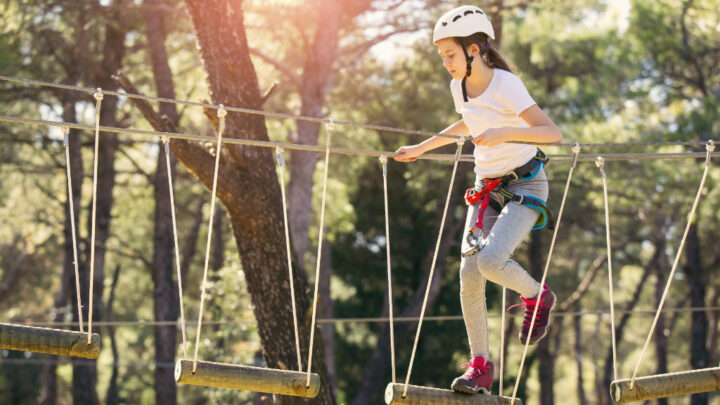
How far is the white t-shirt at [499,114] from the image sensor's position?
3.04 meters

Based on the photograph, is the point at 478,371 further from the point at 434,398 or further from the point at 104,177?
the point at 104,177

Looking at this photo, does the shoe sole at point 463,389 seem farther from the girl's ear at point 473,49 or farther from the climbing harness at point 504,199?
the girl's ear at point 473,49

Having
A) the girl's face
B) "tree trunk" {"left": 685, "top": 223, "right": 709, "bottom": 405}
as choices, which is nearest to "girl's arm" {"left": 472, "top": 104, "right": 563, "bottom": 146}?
the girl's face

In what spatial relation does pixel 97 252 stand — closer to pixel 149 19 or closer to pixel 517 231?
pixel 149 19

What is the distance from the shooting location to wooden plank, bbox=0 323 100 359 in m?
2.96

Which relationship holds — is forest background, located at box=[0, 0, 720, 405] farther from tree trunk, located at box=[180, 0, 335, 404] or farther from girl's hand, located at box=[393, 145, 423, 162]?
girl's hand, located at box=[393, 145, 423, 162]

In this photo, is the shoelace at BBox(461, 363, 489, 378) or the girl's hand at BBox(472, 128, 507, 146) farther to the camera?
the shoelace at BBox(461, 363, 489, 378)

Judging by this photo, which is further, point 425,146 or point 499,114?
point 425,146

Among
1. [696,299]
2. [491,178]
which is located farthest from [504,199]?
[696,299]

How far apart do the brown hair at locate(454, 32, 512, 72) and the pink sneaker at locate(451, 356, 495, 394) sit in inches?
43.9

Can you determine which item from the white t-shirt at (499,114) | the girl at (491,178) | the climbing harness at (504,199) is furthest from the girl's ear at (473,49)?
the climbing harness at (504,199)

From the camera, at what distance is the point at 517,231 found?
3.02 m

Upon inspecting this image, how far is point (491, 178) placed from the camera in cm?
320

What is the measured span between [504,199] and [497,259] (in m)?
0.29
